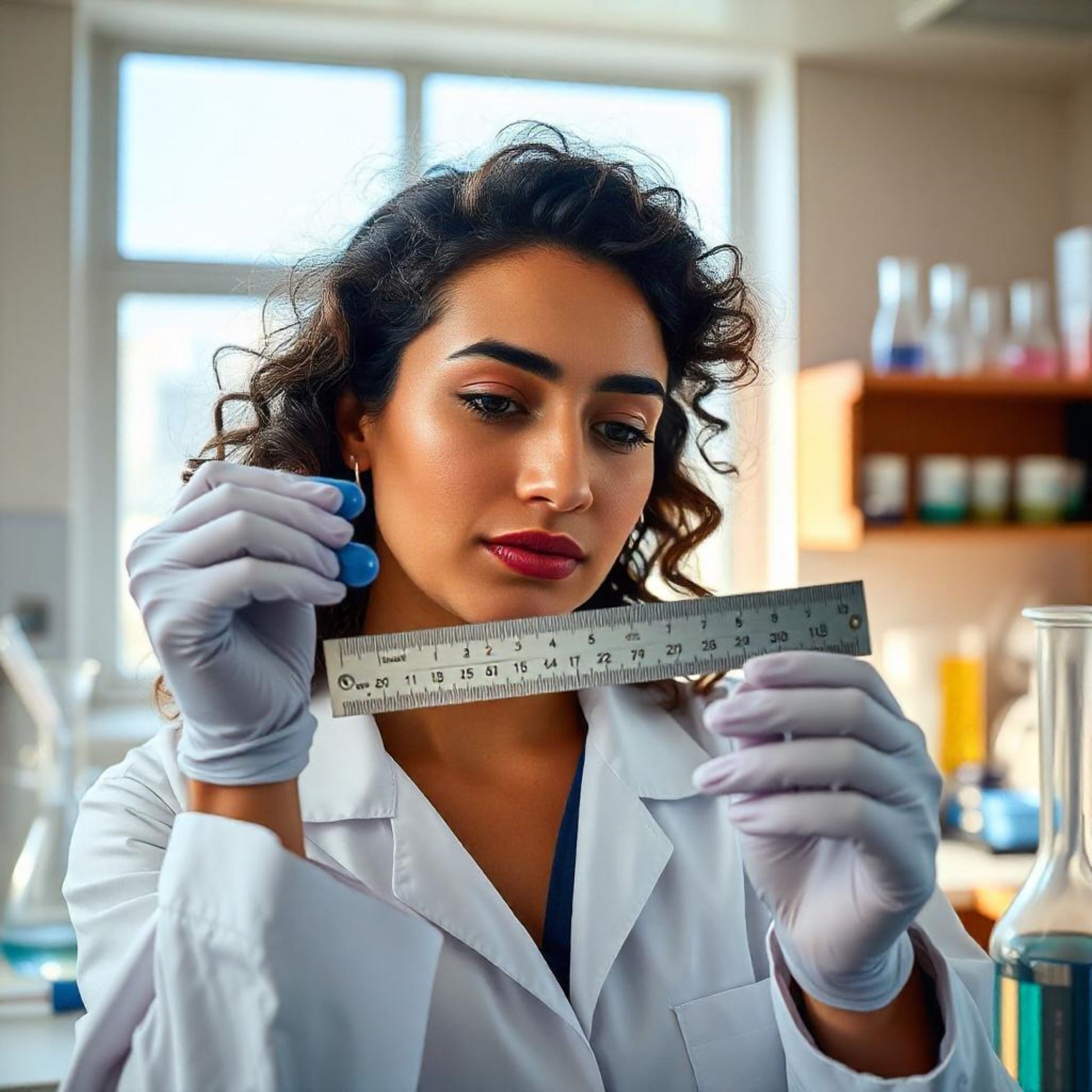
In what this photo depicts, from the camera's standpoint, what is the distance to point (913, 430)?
3158mm

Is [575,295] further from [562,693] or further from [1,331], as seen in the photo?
[1,331]

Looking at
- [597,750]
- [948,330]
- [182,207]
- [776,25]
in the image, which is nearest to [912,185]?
[948,330]

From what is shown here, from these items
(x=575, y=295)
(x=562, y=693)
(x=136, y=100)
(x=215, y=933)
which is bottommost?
(x=215, y=933)

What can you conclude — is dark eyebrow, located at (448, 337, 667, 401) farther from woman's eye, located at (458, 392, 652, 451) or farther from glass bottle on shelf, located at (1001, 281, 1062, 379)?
glass bottle on shelf, located at (1001, 281, 1062, 379)

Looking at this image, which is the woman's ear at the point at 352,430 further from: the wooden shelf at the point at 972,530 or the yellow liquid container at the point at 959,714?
the yellow liquid container at the point at 959,714

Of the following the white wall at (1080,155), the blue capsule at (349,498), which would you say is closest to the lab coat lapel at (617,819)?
the blue capsule at (349,498)

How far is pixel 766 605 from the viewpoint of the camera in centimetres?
100

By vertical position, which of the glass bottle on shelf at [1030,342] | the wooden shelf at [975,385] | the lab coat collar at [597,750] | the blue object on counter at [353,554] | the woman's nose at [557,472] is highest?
the glass bottle on shelf at [1030,342]

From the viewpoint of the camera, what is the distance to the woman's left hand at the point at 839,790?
2.73ft

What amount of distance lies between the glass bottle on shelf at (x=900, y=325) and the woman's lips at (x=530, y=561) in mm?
2070

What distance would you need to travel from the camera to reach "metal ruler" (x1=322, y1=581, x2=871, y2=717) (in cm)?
95

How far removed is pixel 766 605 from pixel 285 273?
777mm

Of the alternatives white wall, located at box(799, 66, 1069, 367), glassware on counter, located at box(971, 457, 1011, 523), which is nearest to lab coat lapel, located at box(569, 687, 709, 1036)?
glassware on counter, located at box(971, 457, 1011, 523)

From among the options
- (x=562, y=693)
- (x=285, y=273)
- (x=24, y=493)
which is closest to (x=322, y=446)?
(x=285, y=273)
